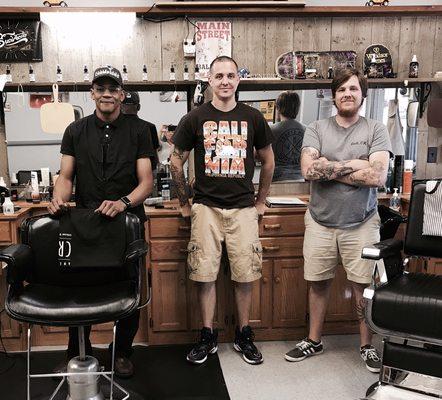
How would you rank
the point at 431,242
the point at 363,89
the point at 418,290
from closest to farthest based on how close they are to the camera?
the point at 418,290 → the point at 431,242 → the point at 363,89

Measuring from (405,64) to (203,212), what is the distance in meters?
1.98

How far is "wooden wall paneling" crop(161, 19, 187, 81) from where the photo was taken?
3.33 metres

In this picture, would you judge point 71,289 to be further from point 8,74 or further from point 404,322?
point 8,74

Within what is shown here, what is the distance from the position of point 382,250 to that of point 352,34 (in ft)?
6.20

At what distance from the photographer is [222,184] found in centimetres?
270

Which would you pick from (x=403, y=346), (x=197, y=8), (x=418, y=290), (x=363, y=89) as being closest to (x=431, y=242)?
(x=418, y=290)

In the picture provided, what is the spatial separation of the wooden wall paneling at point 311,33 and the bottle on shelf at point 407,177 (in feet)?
3.49

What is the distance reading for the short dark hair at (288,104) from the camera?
11.4 ft

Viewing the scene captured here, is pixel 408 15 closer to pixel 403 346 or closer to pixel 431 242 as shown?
pixel 431 242

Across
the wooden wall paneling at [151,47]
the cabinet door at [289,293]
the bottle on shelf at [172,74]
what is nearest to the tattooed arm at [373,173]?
the cabinet door at [289,293]

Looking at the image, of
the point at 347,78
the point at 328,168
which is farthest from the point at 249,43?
the point at 328,168

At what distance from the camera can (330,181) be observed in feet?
8.54

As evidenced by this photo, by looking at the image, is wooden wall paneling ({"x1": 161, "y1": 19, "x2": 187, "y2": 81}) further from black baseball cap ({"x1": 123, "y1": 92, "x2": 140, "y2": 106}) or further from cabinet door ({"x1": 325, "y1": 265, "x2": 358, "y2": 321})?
cabinet door ({"x1": 325, "y1": 265, "x2": 358, "y2": 321})

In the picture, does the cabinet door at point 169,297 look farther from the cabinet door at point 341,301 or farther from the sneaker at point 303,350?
the cabinet door at point 341,301
